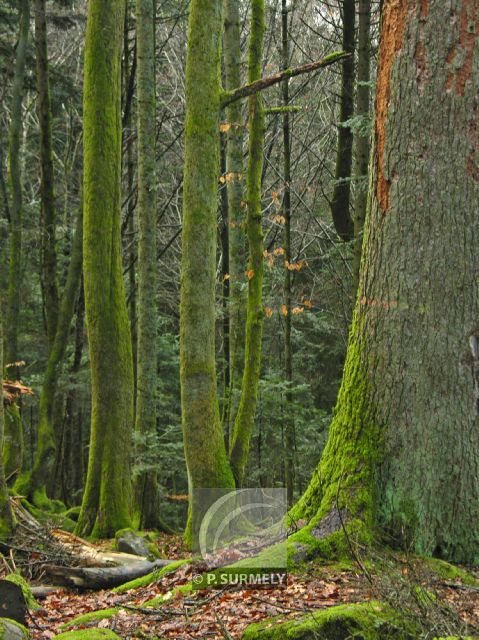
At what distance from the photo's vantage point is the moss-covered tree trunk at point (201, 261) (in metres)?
7.83

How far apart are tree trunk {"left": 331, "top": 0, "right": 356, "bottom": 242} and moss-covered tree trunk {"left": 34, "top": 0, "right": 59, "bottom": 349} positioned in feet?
18.8

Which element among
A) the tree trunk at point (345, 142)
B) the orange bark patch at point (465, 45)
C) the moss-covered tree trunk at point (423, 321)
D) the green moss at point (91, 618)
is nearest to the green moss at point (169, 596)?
the green moss at point (91, 618)

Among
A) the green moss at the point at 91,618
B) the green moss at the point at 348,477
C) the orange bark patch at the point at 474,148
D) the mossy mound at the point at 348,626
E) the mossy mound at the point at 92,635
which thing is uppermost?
the orange bark patch at the point at 474,148

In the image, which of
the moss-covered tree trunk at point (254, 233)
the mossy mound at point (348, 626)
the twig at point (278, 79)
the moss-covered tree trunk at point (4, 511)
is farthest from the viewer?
the moss-covered tree trunk at point (254, 233)

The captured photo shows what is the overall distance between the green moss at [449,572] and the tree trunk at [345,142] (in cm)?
689

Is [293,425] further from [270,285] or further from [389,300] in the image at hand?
[389,300]

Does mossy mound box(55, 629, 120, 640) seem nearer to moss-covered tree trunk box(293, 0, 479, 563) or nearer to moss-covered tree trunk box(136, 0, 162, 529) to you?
moss-covered tree trunk box(293, 0, 479, 563)

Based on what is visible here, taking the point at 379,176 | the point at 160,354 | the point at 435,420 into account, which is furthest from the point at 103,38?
the point at 160,354

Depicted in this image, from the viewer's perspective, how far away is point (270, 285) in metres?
18.3

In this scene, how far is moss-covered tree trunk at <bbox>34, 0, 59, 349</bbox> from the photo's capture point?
13.9m

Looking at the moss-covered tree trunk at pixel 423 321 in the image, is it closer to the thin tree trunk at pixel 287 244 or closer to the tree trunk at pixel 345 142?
the tree trunk at pixel 345 142

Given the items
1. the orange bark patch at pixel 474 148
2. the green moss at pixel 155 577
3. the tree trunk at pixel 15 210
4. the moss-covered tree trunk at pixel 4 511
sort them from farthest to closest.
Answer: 1. the tree trunk at pixel 15 210
2. the moss-covered tree trunk at pixel 4 511
3. the green moss at pixel 155 577
4. the orange bark patch at pixel 474 148

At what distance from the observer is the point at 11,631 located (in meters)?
3.96

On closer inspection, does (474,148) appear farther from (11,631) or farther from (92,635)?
(11,631)
